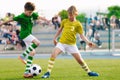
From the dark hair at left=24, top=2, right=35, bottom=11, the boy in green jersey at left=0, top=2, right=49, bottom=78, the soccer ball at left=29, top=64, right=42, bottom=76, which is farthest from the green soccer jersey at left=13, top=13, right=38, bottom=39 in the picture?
the soccer ball at left=29, top=64, right=42, bottom=76

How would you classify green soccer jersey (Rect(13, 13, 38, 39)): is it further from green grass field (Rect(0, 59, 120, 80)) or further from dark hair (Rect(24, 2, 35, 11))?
green grass field (Rect(0, 59, 120, 80))

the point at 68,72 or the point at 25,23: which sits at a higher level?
the point at 25,23

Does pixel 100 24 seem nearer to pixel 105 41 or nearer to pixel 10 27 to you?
pixel 105 41

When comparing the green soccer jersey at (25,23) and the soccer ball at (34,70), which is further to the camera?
the green soccer jersey at (25,23)

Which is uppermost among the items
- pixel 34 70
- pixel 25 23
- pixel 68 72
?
pixel 25 23

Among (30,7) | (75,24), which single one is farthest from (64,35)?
(30,7)

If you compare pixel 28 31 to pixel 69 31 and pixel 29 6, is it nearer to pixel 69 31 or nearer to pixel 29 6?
pixel 29 6

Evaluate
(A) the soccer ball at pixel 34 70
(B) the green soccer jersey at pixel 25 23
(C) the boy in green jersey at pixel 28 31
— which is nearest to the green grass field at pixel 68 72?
(A) the soccer ball at pixel 34 70

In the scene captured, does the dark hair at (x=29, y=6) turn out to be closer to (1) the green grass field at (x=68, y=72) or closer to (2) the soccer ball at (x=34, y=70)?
(2) the soccer ball at (x=34, y=70)

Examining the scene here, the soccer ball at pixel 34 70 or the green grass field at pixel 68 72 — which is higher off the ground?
the soccer ball at pixel 34 70

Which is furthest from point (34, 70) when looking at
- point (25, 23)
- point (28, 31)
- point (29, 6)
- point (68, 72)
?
point (68, 72)

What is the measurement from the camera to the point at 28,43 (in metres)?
11.9

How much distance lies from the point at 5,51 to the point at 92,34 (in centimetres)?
642

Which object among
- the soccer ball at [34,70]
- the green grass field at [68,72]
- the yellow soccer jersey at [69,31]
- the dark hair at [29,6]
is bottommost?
the green grass field at [68,72]
